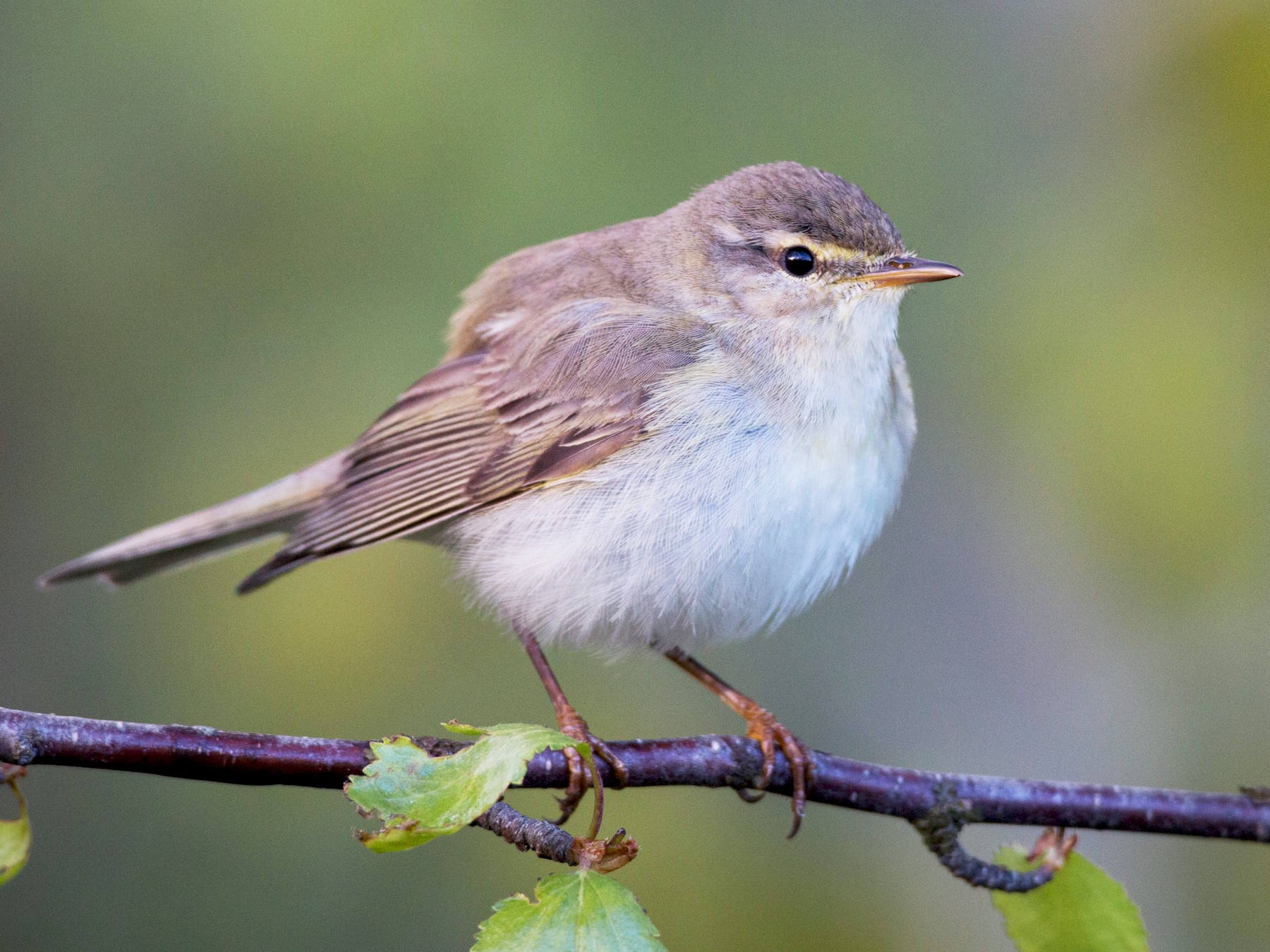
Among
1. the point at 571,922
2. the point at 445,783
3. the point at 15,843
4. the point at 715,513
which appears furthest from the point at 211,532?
the point at 571,922

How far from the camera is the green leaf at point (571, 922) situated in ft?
5.74

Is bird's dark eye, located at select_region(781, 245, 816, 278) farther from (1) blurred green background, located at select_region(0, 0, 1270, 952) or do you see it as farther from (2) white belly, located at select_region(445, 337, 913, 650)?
(1) blurred green background, located at select_region(0, 0, 1270, 952)

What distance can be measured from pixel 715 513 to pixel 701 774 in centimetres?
68

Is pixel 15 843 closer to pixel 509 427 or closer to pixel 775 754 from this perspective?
pixel 775 754

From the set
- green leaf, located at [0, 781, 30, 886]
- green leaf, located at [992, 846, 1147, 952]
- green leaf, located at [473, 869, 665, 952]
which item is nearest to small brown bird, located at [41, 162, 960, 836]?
green leaf, located at [992, 846, 1147, 952]

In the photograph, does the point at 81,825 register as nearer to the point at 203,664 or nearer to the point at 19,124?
the point at 203,664

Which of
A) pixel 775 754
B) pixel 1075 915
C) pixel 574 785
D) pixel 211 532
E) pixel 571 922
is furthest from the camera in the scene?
pixel 211 532

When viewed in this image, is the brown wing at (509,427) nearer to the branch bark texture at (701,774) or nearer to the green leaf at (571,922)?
the branch bark texture at (701,774)

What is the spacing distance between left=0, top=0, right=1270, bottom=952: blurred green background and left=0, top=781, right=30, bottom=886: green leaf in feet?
7.53

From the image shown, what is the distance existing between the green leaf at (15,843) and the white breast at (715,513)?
58.8 inches

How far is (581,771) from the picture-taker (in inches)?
110

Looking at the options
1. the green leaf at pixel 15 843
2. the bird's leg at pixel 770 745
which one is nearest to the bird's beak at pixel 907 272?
the bird's leg at pixel 770 745

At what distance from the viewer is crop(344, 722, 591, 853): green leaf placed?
176 centimetres

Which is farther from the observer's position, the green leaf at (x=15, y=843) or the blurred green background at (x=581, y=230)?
the blurred green background at (x=581, y=230)
